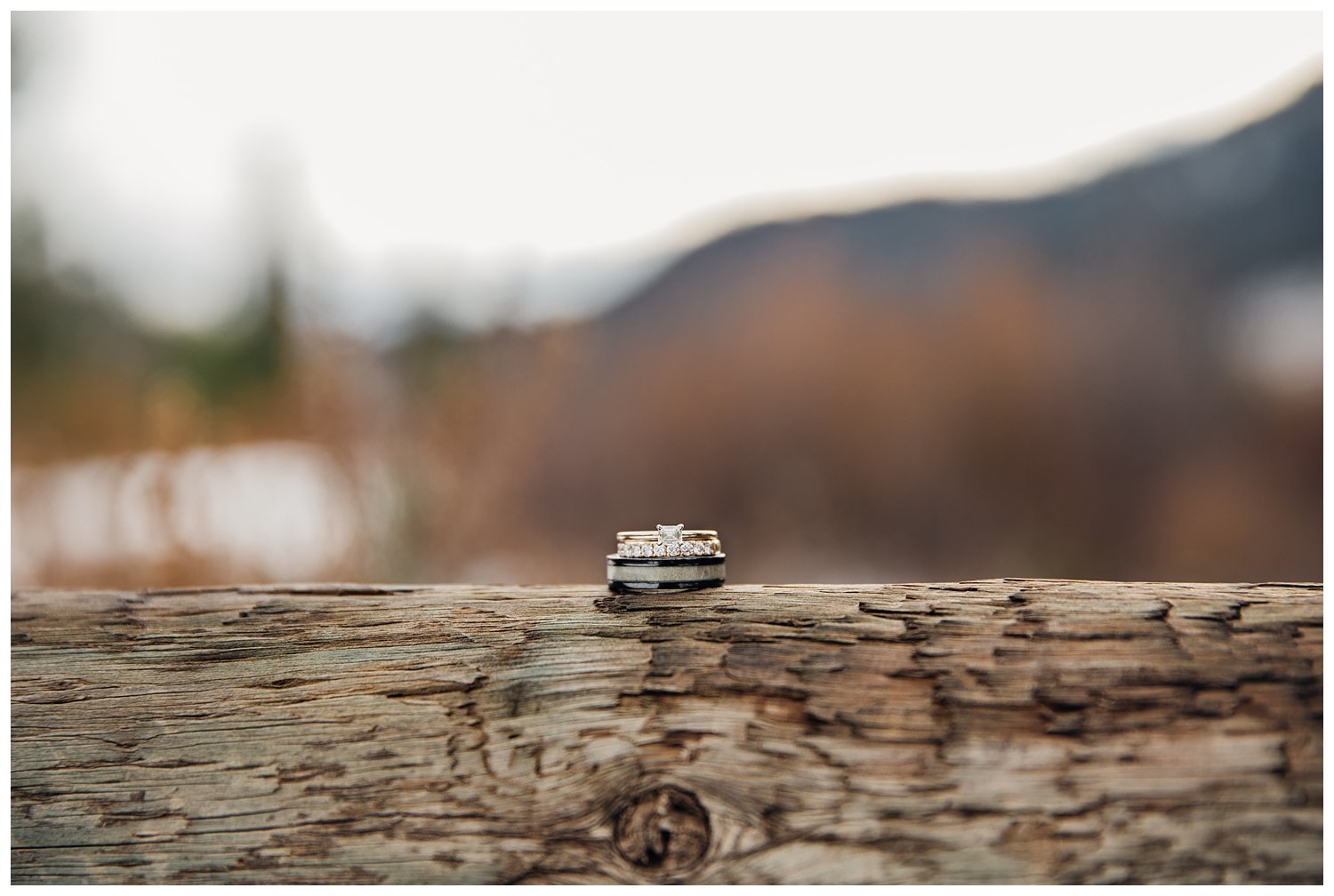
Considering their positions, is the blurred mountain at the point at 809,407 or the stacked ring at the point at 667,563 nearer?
the stacked ring at the point at 667,563

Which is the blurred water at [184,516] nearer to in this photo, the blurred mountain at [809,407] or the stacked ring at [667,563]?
the blurred mountain at [809,407]

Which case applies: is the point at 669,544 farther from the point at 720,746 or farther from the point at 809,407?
the point at 809,407

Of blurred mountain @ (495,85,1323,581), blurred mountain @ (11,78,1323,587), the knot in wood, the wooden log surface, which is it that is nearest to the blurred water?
blurred mountain @ (11,78,1323,587)

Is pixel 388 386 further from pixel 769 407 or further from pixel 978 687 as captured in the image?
Result: pixel 978 687

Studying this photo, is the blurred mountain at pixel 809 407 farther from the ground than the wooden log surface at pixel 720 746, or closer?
farther from the ground

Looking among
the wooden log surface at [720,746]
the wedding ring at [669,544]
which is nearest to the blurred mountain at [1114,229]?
the wedding ring at [669,544]

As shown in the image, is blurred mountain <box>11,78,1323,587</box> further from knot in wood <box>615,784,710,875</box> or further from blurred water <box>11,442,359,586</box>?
knot in wood <box>615,784,710,875</box>

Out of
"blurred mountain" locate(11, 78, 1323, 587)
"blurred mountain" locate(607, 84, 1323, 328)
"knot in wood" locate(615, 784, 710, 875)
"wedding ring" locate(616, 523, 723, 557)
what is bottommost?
"knot in wood" locate(615, 784, 710, 875)
